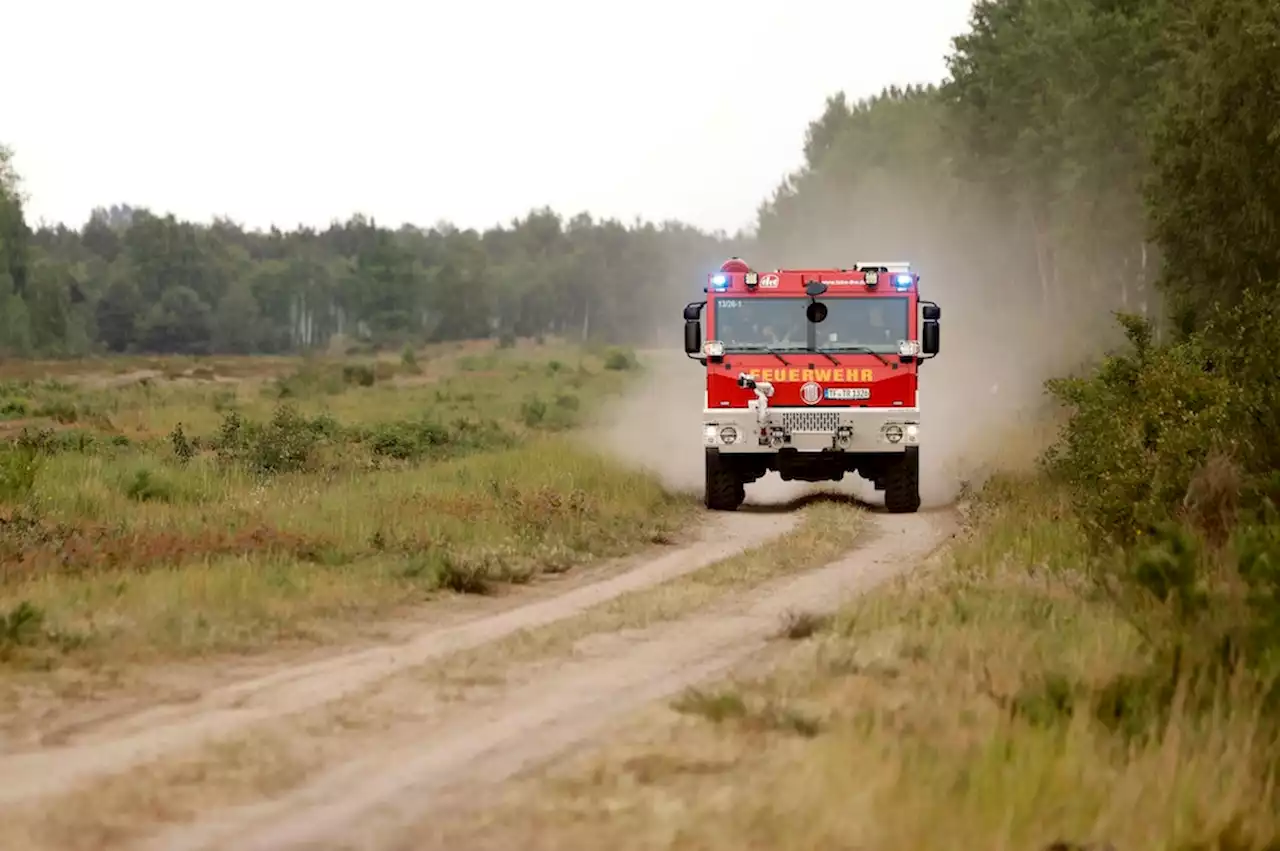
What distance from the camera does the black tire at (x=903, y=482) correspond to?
1950 centimetres

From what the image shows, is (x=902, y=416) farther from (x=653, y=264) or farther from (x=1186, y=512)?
(x=653, y=264)

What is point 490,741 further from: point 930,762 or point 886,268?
point 886,268

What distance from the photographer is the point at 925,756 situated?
6480mm

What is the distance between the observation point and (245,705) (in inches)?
314

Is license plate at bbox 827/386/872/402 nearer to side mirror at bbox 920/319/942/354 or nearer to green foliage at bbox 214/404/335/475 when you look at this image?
side mirror at bbox 920/319/942/354

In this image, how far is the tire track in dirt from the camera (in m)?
6.61

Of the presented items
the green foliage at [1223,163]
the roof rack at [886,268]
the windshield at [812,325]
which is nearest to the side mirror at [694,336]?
the windshield at [812,325]

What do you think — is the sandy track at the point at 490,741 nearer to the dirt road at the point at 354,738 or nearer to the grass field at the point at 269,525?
the dirt road at the point at 354,738

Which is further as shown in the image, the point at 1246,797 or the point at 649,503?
the point at 649,503

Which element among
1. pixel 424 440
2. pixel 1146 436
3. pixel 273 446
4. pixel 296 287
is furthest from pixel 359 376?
pixel 296 287

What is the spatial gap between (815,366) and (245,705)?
40.5 feet

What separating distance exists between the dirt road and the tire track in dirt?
2cm

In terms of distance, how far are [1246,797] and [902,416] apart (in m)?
13.3

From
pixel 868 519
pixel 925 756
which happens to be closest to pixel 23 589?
pixel 925 756
